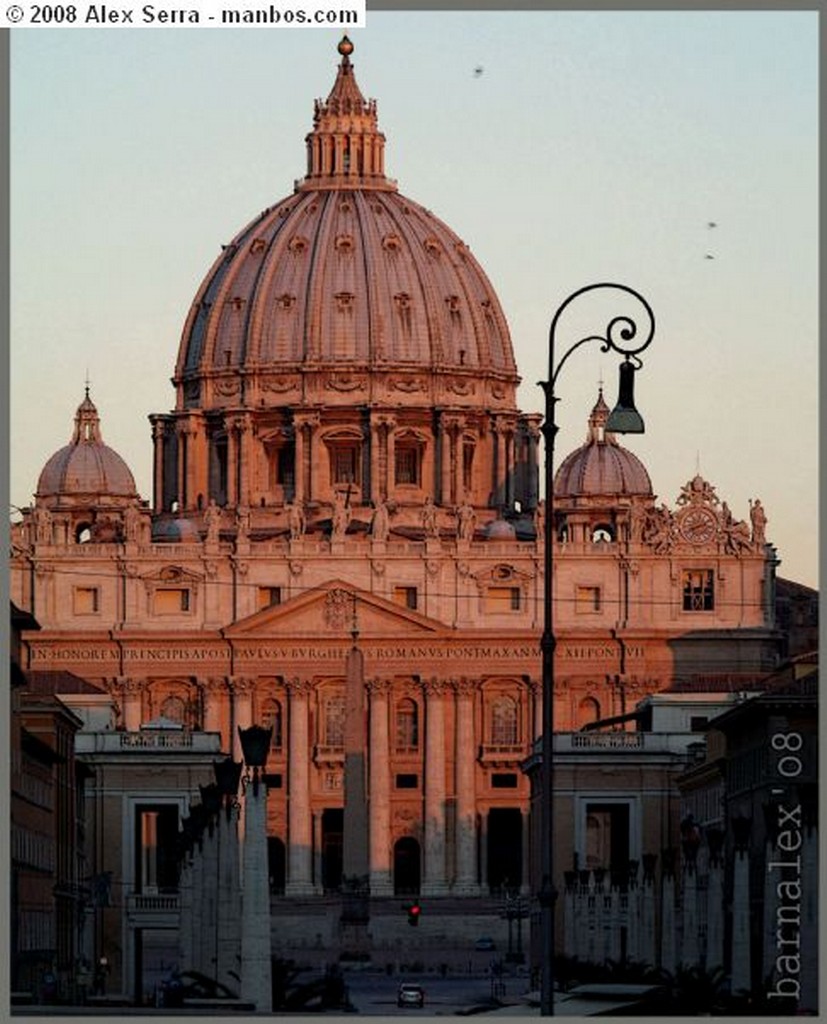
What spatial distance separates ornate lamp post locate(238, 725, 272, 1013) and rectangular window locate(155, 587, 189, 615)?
115895 mm

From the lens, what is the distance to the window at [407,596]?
182m

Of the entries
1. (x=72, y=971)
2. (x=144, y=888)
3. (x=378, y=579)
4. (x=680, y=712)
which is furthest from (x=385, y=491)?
(x=72, y=971)

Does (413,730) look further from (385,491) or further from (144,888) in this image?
(144,888)

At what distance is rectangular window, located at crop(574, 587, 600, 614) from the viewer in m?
181

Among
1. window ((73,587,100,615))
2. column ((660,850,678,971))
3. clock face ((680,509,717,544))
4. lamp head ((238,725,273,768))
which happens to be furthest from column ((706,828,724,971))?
clock face ((680,509,717,544))

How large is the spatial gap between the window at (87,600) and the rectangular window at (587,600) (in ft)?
59.3

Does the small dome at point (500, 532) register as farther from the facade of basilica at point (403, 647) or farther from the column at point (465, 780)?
the column at point (465, 780)

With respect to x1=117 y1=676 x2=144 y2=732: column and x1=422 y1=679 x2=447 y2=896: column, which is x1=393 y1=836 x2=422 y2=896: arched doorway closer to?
x1=422 y1=679 x2=447 y2=896: column

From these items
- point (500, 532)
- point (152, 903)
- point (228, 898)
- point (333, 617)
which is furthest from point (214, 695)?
point (228, 898)

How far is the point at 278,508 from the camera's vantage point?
197750 mm

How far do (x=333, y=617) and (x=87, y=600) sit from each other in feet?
32.3

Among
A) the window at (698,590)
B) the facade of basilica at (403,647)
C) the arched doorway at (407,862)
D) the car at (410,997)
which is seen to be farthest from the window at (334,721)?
the car at (410,997)

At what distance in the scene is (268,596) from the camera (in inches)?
7160

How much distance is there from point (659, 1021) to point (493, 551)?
128 metres
